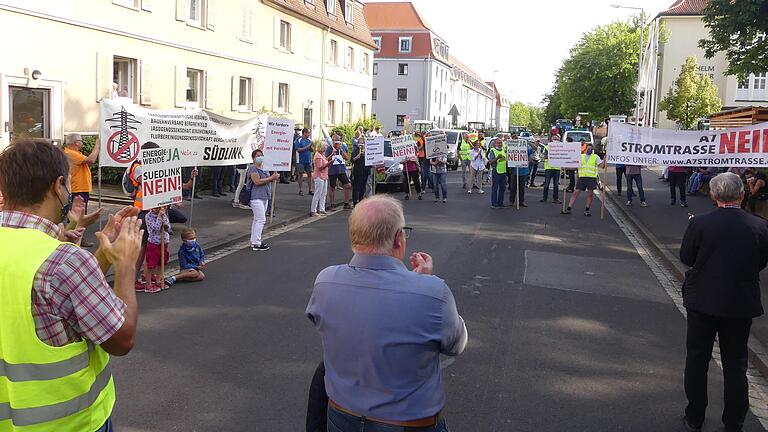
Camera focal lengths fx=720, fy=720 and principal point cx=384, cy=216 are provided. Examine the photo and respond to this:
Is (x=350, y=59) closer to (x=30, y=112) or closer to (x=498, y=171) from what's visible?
(x=498, y=171)

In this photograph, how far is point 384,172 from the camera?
75.3 ft

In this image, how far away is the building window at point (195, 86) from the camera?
25.1 meters

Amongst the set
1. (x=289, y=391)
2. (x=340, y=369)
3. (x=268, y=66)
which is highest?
(x=268, y=66)

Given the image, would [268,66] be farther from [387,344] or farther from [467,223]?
[387,344]

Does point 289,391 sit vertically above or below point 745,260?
Answer: below

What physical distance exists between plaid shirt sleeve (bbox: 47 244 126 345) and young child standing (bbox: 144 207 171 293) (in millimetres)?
6682

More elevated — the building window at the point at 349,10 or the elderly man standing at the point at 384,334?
the building window at the point at 349,10

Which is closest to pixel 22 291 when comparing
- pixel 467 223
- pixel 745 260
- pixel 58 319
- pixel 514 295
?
pixel 58 319

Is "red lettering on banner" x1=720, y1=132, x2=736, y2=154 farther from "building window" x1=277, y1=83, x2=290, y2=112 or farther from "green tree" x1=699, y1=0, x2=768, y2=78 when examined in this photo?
"building window" x1=277, y1=83, x2=290, y2=112

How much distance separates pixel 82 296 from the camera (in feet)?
7.82

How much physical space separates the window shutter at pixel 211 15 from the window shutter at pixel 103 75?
587 cm

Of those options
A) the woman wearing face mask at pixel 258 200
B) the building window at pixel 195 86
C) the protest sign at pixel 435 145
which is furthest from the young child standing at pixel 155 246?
the building window at pixel 195 86

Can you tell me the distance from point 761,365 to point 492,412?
3013mm

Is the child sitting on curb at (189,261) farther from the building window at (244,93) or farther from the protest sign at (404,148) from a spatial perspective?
the building window at (244,93)
